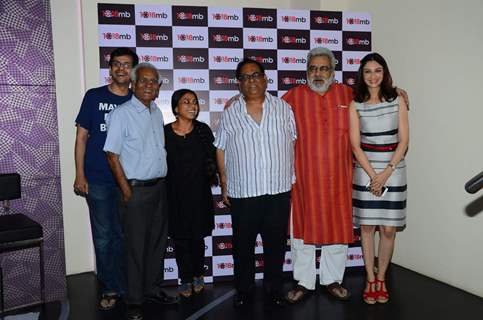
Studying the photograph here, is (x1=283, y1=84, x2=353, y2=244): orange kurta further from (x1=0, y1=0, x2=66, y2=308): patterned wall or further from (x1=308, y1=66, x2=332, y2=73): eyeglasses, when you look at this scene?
(x1=0, y1=0, x2=66, y2=308): patterned wall

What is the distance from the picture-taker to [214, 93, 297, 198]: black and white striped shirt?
2.69 m

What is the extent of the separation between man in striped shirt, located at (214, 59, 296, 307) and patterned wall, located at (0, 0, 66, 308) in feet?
4.15

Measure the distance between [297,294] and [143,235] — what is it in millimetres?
1170

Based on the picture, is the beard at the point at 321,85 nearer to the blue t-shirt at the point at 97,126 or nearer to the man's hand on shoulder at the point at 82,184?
the blue t-shirt at the point at 97,126

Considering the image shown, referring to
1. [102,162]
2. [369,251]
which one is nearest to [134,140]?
[102,162]

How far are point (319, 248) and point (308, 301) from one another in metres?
0.61

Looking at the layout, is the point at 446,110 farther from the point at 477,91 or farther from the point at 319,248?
the point at 319,248

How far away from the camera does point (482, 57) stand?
2871 millimetres

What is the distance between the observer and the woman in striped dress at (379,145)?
278 cm

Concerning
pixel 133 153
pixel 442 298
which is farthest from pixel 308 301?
pixel 133 153

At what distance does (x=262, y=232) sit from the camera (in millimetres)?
2869

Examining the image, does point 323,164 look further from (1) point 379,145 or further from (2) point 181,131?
(2) point 181,131

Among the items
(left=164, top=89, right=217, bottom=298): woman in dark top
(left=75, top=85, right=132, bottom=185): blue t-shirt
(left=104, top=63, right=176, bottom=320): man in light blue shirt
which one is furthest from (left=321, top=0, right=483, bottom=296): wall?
(left=75, top=85, right=132, bottom=185): blue t-shirt

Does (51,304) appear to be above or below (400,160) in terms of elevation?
below
